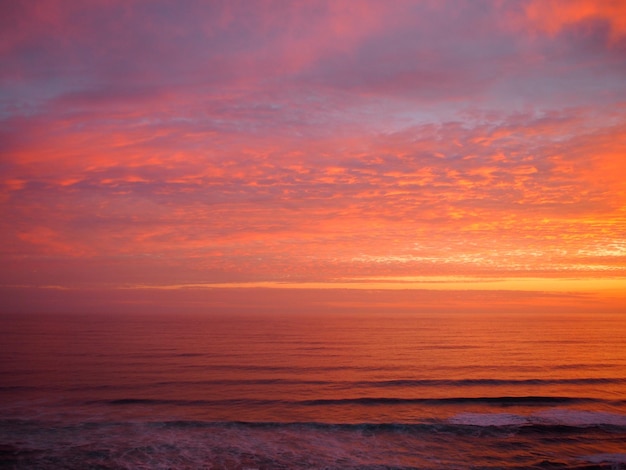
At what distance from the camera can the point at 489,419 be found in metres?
21.1

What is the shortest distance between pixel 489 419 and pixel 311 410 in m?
9.32

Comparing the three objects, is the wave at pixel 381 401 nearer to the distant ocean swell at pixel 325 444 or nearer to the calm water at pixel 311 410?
the calm water at pixel 311 410

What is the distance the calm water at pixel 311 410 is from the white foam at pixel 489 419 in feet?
0.33

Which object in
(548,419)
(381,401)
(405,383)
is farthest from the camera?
(405,383)

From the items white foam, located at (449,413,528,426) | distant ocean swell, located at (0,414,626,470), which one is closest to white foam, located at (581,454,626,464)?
distant ocean swell, located at (0,414,626,470)

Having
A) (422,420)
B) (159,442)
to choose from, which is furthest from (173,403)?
(422,420)

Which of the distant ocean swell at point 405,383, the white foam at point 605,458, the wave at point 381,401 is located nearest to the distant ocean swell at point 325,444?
the white foam at point 605,458

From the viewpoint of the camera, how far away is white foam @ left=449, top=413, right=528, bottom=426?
20516 mm

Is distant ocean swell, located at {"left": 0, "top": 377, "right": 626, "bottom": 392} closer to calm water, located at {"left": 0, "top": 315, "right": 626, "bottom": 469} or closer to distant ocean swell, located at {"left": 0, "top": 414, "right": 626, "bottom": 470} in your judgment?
calm water, located at {"left": 0, "top": 315, "right": 626, "bottom": 469}

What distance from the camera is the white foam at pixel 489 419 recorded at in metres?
20.5

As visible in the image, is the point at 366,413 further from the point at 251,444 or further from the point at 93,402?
the point at 93,402

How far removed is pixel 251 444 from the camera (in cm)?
1781

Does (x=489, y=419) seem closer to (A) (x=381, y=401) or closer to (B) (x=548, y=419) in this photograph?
(B) (x=548, y=419)

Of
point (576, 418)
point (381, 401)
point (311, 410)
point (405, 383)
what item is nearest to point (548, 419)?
point (576, 418)
